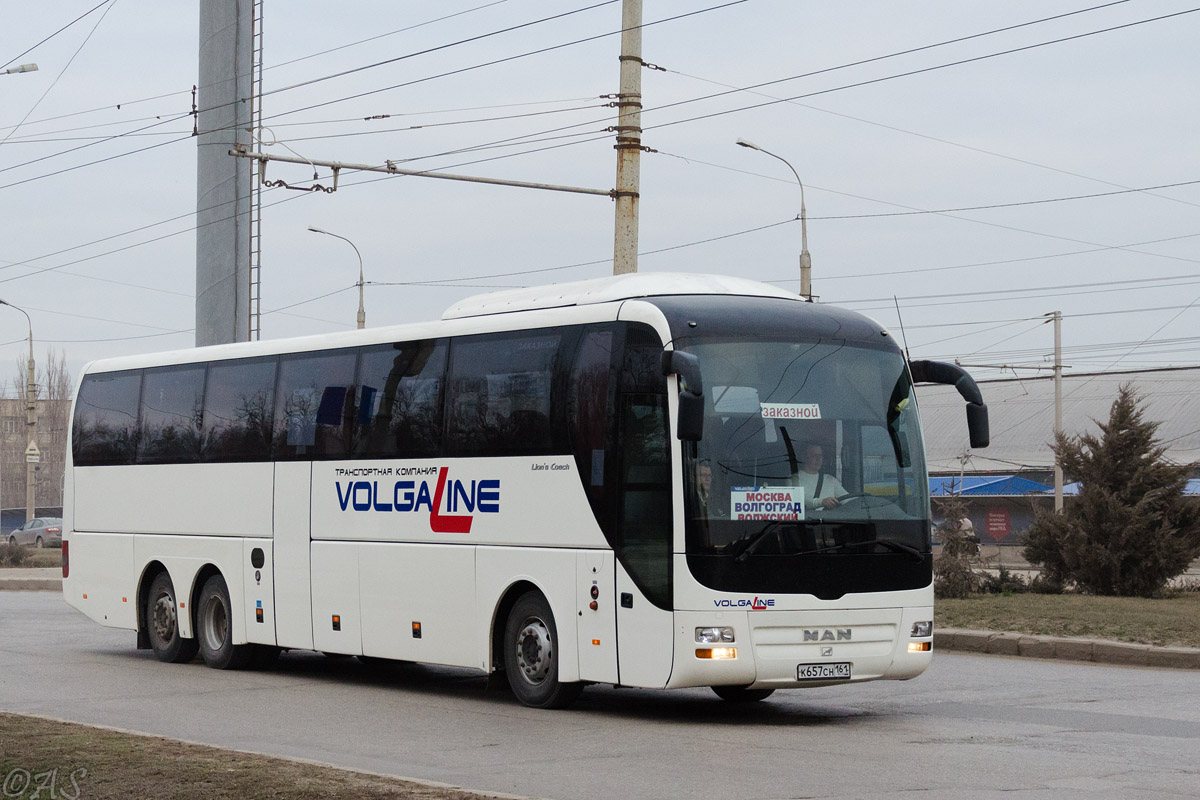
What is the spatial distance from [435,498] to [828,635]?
400 cm

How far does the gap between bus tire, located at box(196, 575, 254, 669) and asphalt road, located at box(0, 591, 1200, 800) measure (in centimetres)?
26

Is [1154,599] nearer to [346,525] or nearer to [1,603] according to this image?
[346,525]

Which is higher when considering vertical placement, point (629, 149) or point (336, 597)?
point (629, 149)

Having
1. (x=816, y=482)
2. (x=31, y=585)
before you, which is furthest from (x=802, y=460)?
(x=31, y=585)

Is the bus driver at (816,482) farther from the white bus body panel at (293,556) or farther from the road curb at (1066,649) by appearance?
the road curb at (1066,649)

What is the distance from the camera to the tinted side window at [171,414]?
17.6 metres

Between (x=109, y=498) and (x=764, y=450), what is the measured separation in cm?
1000

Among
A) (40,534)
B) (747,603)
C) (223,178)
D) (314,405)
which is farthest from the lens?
(40,534)

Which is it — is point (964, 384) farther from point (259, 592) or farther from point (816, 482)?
point (259, 592)

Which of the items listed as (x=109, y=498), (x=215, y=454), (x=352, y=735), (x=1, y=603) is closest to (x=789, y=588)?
(x=352, y=735)

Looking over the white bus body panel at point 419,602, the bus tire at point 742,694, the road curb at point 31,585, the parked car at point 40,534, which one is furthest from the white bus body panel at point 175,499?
the parked car at point 40,534

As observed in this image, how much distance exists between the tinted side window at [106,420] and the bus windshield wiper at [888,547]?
9.71m

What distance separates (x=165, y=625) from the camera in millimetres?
18016

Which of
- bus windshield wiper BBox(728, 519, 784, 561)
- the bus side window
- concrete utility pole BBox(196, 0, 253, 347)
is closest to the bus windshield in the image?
bus windshield wiper BBox(728, 519, 784, 561)
